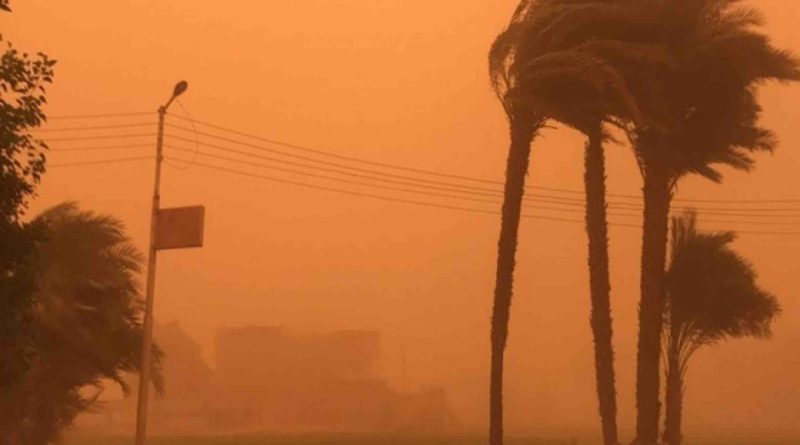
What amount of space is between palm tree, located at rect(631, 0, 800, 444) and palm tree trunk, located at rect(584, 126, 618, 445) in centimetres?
84

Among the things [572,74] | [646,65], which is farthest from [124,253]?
[646,65]

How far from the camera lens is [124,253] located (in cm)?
3209


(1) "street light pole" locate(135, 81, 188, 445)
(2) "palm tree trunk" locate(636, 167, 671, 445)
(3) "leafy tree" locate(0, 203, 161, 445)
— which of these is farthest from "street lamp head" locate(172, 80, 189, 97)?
(2) "palm tree trunk" locate(636, 167, 671, 445)

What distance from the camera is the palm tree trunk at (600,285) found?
32.2 m

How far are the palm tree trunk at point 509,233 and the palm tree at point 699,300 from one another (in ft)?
20.9

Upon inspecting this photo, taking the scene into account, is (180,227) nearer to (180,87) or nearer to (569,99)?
(180,87)

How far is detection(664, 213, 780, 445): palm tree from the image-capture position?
116ft

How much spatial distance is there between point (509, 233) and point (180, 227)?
35.2ft

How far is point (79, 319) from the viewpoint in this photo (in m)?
30.3

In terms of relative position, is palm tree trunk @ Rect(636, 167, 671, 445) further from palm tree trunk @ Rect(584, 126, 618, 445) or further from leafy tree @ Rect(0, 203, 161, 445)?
leafy tree @ Rect(0, 203, 161, 445)

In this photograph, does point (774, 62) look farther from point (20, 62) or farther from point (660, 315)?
point (20, 62)

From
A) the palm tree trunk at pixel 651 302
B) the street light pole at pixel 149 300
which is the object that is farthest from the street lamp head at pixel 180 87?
the palm tree trunk at pixel 651 302

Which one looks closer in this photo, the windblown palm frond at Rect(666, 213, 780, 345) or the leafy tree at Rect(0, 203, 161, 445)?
the leafy tree at Rect(0, 203, 161, 445)

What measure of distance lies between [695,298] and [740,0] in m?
8.89
